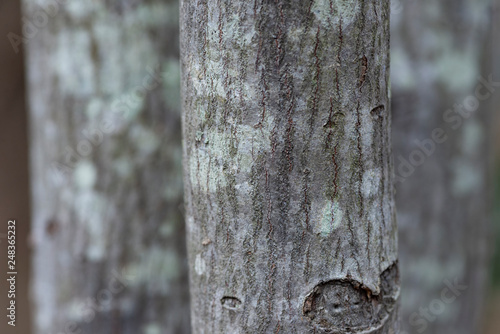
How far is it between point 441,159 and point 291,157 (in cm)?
163

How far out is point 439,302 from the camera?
2281mm

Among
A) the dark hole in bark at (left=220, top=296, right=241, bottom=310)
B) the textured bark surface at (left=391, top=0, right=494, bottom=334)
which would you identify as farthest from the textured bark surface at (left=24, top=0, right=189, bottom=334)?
the dark hole in bark at (left=220, top=296, right=241, bottom=310)

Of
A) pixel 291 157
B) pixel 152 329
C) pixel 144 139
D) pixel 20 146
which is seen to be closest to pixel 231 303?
pixel 291 157

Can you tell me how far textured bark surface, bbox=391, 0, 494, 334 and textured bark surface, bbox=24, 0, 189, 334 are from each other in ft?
3.24

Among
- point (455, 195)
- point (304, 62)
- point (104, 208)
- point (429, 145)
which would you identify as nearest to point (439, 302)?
point (455, 195)

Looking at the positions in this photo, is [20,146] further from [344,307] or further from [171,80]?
[344,307]

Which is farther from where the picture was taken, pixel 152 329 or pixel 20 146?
pixel 20 146

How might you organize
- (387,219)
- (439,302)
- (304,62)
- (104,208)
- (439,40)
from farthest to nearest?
(439,302) < (439,40) < (104,208) < (387,219) < (304,62)

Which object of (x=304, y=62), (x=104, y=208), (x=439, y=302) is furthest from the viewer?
(x=439, y=302)

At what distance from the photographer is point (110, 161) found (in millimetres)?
1886

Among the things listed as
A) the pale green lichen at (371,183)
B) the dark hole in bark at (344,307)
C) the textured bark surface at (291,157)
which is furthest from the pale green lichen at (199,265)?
the pale green lichen at (371,183)

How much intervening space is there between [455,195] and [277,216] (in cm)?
170

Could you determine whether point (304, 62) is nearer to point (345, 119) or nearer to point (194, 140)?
point (345, 119)

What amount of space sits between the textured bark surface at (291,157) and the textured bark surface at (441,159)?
140 centimetres
